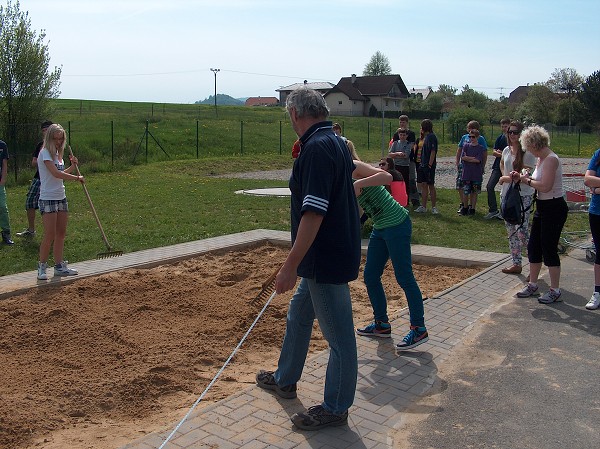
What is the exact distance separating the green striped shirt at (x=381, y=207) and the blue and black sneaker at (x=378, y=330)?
36.3 inches

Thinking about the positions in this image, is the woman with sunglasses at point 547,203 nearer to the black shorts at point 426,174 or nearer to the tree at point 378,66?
the black shorts at point 426,174

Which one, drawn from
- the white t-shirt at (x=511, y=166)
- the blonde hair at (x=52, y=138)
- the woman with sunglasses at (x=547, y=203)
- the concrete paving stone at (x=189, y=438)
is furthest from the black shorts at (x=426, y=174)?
the concrete paving stone at (x=189, y=438)

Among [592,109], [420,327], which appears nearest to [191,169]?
[420,327]

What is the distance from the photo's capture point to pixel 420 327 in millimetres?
5641

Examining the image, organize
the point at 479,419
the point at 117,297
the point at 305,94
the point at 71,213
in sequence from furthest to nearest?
1. the point at 71,213
2. the point at 117,297
3. the point at 479,419
4. the point at 305,94

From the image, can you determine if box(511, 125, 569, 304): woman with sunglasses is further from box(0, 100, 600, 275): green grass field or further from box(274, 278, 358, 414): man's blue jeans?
box(274, 278, 358, 414): man's blue jeans

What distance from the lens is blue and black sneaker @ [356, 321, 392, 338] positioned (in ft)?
19.4

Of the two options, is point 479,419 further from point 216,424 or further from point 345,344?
point 216,424

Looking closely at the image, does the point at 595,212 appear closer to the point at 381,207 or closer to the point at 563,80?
the point at 381,207

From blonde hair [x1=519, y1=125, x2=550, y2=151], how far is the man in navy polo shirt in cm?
345

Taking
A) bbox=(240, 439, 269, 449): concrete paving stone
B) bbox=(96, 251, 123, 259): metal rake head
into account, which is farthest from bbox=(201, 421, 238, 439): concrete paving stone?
bbox=(96, 251, 123, 259): metal rake head

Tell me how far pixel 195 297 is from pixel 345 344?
3437 mm

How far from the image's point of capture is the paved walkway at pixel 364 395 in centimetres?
395

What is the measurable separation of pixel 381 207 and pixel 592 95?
62.8 m
